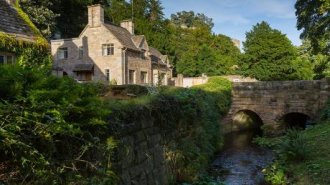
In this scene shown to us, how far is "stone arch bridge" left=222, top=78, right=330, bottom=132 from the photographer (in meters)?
23.7

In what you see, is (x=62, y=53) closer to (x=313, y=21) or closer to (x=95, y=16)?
(x=95, y=16)

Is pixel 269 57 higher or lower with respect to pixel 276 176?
higher

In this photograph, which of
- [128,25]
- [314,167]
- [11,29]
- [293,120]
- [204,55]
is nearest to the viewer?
[314,167]

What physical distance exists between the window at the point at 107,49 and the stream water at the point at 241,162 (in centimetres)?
1815

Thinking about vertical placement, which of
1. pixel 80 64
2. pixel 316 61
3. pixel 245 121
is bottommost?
pixel 245 121

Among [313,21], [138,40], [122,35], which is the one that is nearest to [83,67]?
[122,35]

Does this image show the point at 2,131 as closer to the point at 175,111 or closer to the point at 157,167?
the point at 157,167

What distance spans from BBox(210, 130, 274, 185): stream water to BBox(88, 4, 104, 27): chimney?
20.6 meters

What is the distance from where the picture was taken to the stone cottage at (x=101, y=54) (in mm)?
36156

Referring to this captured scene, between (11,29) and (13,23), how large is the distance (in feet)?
2.05

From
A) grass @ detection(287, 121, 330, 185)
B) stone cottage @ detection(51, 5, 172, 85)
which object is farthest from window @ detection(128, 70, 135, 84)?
grass @ detection(287, 121, 330, 185)

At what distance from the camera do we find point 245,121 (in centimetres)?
2964

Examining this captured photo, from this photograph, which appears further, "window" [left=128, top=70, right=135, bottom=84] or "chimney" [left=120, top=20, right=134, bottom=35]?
"chimney" [left=120, top=20, right=134, bottom=35]

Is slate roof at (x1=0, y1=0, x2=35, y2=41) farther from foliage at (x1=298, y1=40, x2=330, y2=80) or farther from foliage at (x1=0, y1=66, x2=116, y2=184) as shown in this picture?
foliage at (x1=298, y1=40, x2=330, y2=80)
